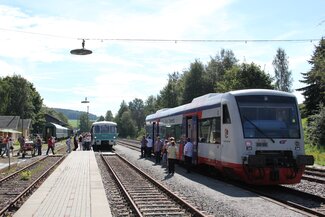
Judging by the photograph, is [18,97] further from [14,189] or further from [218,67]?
[14,189]

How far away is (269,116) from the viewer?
1562 cm

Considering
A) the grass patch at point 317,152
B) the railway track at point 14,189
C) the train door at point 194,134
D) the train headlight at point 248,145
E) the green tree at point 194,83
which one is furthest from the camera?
the green tree at point 194,83

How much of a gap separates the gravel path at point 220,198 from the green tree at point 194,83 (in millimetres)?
62897

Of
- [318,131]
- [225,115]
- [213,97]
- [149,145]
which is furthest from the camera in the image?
[318,131]

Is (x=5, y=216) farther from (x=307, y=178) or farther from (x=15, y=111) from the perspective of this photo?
(x=15, y=111)

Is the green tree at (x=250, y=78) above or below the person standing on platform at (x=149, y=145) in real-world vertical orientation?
above

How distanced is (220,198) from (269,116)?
3681 mm

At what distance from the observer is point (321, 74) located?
3800 cm

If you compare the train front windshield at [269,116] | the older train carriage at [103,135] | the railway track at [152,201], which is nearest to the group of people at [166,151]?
the railway track at [152,201]

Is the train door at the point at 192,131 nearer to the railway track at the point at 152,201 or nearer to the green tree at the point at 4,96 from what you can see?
the railway track at the point at 152,201

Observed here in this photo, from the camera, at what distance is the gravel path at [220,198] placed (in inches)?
446

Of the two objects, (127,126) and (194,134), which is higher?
(127,126)

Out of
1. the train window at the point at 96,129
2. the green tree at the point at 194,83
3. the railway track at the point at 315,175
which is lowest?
the railway track at the point at 315,175

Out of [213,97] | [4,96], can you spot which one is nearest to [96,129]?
[213,97]
